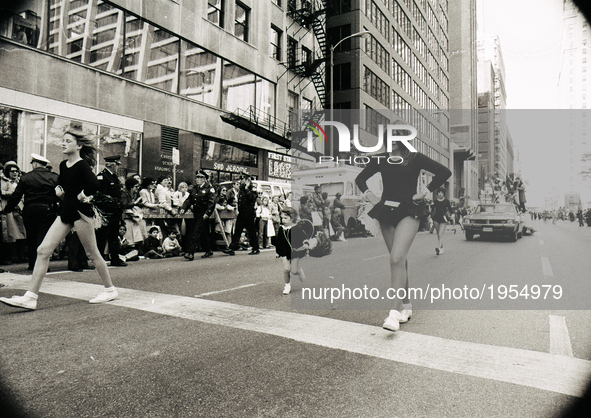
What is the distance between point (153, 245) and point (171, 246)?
17.3 inches

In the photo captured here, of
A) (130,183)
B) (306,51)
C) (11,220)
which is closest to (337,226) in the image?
(130,183)

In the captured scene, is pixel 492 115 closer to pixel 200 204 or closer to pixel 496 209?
pixel 496 209

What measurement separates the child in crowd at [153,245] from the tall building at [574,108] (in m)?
9.06

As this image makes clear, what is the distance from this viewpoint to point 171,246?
11.2 metres

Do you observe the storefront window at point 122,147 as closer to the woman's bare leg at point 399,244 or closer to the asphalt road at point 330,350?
the asphalt road at point 330,350

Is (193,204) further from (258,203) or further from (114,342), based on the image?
(114,342)

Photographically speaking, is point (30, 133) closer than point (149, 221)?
No

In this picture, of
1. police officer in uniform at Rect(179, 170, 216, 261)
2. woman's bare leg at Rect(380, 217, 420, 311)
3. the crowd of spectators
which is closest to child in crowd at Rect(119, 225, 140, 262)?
the crowd of spectators

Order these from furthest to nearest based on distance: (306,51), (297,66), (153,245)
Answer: (306,51) < (297,66) < (153,245)

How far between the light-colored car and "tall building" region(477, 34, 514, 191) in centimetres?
24

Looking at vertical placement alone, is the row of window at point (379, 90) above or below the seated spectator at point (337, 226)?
above

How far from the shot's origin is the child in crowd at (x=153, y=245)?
424 inches

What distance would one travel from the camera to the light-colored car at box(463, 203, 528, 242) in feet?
12.4

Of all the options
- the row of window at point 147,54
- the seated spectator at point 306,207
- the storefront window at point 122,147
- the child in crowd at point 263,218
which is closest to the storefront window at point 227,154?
the row of window at point 147,54
